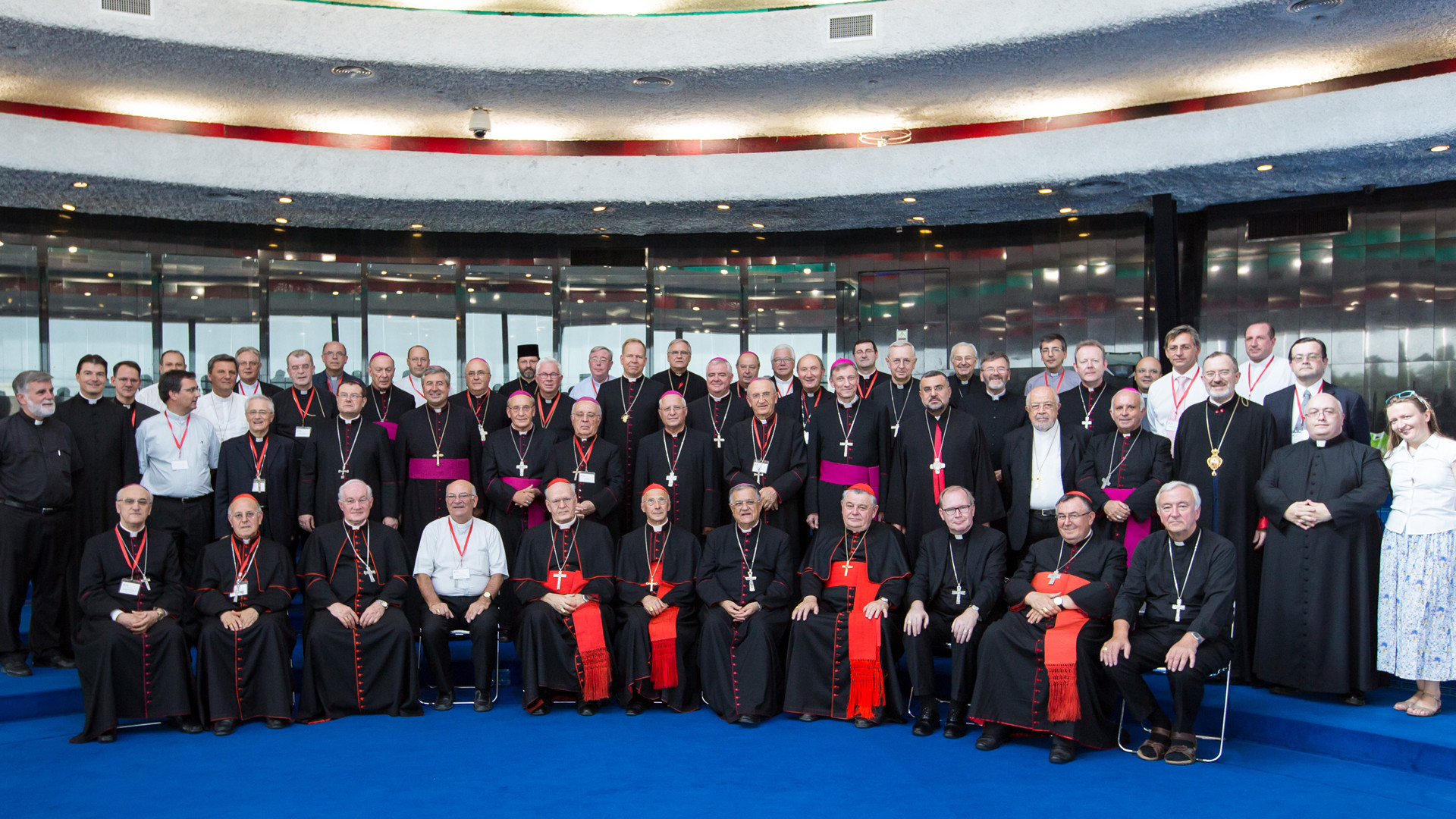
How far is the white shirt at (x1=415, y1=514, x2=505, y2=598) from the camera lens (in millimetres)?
5758

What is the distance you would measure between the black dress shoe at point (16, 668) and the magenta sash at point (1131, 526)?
17.9 ft

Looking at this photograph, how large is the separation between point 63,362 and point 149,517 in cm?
438

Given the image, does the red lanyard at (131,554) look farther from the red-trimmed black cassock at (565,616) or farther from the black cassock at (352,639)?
the red-trimmed black cassock at (565,616)

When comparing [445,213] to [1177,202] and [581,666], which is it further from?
[1177,202]

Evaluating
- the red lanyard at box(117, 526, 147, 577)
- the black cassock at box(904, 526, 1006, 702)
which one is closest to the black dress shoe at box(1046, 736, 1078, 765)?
the black cassock at box(904, 526, 1006, 702)

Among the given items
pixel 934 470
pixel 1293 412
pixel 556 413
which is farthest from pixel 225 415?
pixel 1293 412

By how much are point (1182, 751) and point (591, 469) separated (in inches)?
130

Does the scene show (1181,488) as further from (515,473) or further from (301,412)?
(301,412)

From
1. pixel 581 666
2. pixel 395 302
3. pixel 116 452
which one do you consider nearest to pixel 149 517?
pixel 116 452

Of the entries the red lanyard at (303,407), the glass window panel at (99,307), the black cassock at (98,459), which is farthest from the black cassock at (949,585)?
the glass window panel at (99,307)

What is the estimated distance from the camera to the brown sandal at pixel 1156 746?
14.9 feet

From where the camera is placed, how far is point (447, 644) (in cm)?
560

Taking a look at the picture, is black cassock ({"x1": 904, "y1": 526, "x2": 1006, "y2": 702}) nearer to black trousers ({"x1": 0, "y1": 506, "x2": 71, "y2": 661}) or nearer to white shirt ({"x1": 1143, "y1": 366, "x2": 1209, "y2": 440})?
white shirt ({"x1": 1143, "y1": 366, "x2": 1209, "y2": 440})

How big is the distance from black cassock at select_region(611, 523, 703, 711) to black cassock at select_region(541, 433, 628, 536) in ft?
1.28
